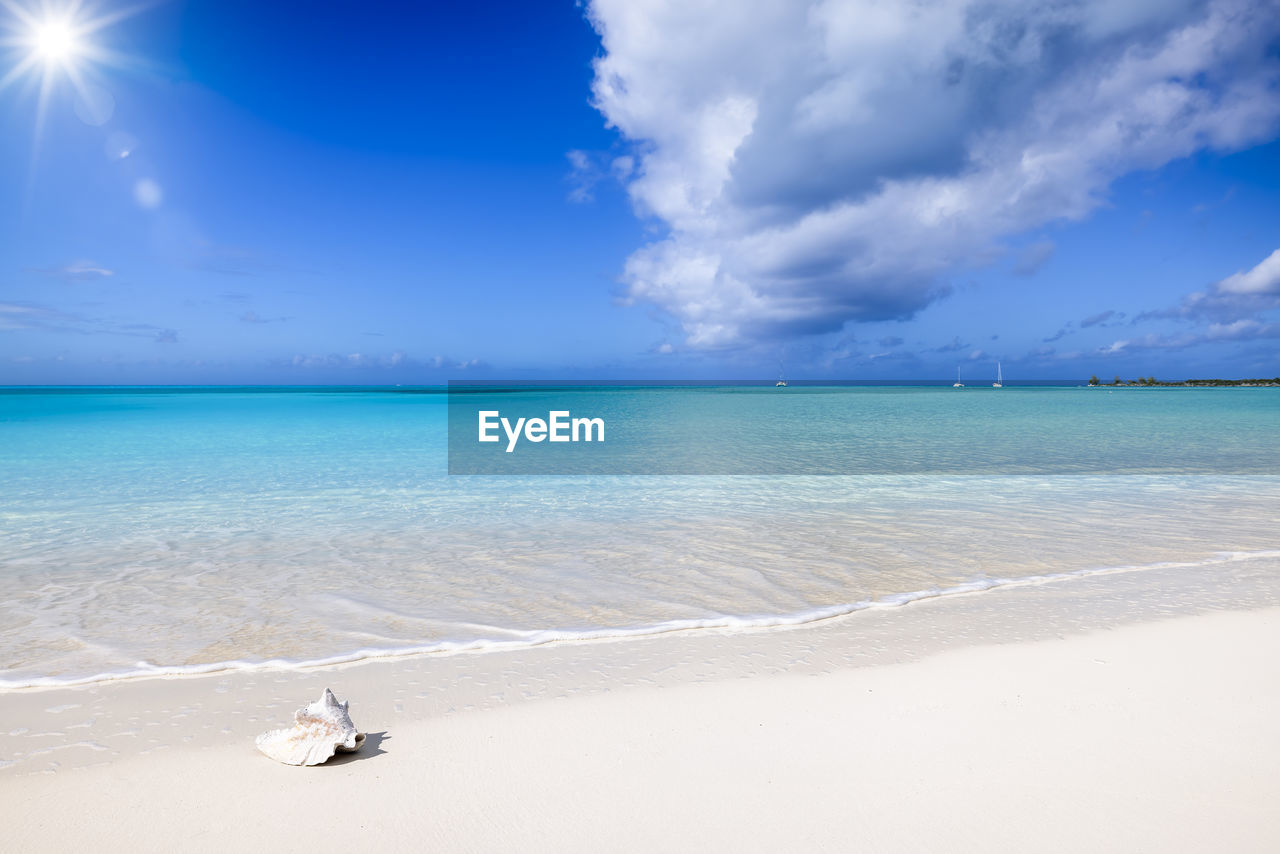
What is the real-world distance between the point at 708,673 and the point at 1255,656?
163 inches

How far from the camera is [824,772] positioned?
10.7ft

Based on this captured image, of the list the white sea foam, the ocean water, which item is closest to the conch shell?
the white sea foam

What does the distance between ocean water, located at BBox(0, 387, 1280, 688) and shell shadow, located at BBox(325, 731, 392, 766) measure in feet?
4.85

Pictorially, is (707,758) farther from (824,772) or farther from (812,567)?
(812,567)

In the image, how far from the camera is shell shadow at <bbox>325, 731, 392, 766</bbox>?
3.34 m

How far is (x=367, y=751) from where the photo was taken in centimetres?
347

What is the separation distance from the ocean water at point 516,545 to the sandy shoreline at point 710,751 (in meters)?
0.80

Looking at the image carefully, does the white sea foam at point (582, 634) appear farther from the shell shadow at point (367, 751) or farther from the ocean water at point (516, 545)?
the shell shadow at point (367, 751)

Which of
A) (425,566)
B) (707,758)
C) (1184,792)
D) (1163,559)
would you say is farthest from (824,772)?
(1163,559)

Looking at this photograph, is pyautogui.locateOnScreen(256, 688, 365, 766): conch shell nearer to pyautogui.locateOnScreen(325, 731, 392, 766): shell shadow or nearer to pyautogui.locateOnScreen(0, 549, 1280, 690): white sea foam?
pyautogui.locateOnScreen(325, 731, 392, 766): shell shadow

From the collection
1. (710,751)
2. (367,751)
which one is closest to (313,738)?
(367,751)

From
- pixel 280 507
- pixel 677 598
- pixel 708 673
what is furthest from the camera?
pixel 280 507

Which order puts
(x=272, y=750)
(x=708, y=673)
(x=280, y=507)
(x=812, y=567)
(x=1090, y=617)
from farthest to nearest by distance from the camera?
(x=280, y=507) < (x=812, y=567) < (x=1090, y=617) < (x=708, y=673) < (x=272, y=750)

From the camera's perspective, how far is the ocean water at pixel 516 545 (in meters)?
5.57
